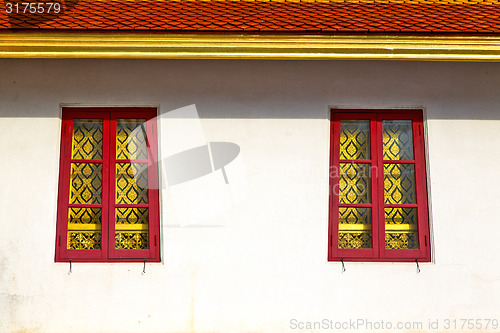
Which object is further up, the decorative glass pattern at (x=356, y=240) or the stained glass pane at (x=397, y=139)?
the stained glass pane at (x=397, y=139)

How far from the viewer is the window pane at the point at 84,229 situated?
6941 millimetres

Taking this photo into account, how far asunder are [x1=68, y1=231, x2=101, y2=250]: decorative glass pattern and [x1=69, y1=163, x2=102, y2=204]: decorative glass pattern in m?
0.37

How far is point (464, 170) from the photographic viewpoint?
277 inches

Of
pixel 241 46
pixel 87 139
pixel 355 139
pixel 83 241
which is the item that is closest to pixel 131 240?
pixel 83 241

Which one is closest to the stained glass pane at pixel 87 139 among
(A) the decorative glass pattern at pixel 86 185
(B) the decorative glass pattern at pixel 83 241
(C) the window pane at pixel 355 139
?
(A) the decorative glass pattern at pixel 86 185

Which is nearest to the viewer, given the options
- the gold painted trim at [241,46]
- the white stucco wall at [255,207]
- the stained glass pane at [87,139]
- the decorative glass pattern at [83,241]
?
the gold painted trim at [241,46]

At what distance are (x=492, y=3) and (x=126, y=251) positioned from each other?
5.40 metres

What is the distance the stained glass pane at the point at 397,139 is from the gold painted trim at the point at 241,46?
0.92 meters

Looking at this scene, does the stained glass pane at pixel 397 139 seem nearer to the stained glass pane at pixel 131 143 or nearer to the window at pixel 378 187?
the window at pixel 378 187

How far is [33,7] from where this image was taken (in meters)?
6.93

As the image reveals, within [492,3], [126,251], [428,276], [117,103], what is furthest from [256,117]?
[492,3]

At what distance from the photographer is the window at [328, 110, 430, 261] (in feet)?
22.9

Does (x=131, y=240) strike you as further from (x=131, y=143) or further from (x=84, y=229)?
(x=131, y=143)

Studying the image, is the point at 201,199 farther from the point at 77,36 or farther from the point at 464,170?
the point at 464,170
